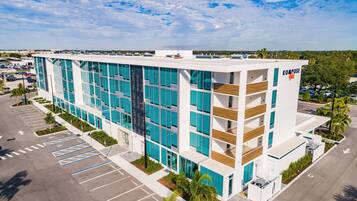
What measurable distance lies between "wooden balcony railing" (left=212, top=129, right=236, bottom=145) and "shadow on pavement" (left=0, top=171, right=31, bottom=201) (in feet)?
75.3

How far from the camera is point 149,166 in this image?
30562mm

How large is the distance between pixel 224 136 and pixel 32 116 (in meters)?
50.0

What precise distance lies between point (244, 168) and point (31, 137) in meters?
37.6

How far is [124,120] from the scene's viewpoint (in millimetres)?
37375

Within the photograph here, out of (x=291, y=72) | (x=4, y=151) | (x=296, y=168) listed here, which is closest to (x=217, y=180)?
(x=296, y=168)

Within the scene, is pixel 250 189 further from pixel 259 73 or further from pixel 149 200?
pixel 259 73

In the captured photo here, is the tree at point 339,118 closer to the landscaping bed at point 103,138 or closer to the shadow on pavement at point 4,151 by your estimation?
the landscaping bed at point 103,138

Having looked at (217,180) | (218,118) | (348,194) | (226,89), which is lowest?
(348,194)

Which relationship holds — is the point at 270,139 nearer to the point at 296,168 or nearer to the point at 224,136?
the point at 296,168

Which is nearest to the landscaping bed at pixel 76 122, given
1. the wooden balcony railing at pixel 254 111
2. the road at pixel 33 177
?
the road at pixel 33 177

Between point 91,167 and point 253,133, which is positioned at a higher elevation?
point 253,133

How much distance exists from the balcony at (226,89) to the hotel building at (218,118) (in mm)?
100

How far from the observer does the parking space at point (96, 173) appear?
25.4 m

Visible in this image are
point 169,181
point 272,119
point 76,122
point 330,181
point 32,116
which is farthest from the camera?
point 32,116
